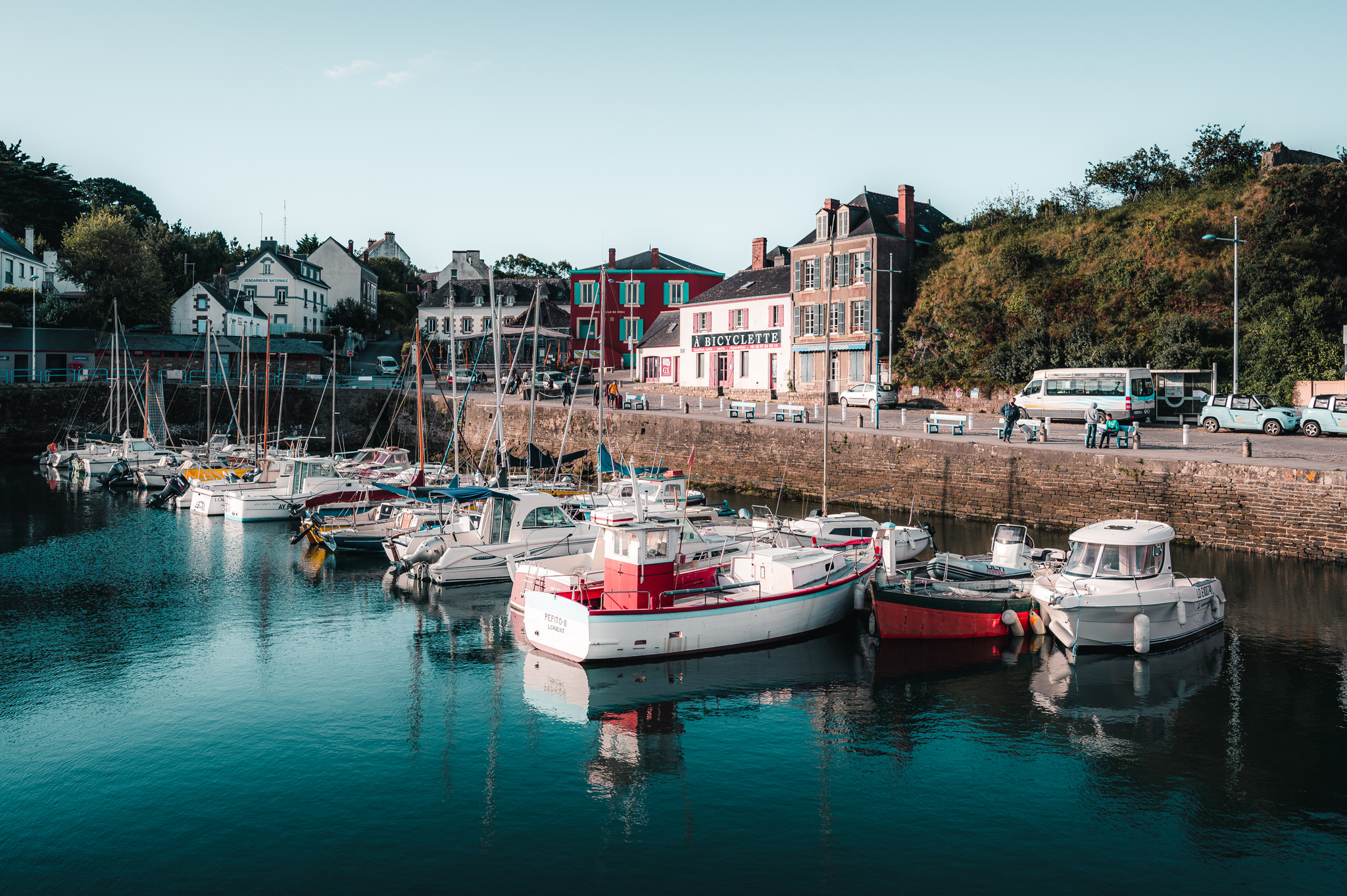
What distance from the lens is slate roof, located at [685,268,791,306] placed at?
193 feet

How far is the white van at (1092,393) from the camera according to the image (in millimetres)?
37656

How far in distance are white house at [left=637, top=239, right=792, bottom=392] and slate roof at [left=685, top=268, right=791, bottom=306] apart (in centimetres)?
6

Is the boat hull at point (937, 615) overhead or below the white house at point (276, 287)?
below

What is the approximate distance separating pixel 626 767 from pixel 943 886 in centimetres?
511

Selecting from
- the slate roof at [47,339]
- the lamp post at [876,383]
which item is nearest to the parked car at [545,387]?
the lamp post at [876,383]

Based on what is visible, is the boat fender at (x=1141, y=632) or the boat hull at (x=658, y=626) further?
the boat fender at (x=1141, y=632)

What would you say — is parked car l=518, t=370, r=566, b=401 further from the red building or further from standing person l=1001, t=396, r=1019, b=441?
standing person l=1001, t=396, r=1019, b=441

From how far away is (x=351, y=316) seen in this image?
3573 inches

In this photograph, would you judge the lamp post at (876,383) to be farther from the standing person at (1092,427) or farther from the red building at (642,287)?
the red building at (642,287)

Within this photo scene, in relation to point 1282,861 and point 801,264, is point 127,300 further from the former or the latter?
point 1282,861

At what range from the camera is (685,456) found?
45.3m

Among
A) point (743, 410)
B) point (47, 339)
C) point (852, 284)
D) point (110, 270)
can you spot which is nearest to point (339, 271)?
point (110, 270)

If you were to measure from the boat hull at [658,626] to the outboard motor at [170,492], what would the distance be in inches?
1123

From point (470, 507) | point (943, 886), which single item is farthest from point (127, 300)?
point (943, 886)
